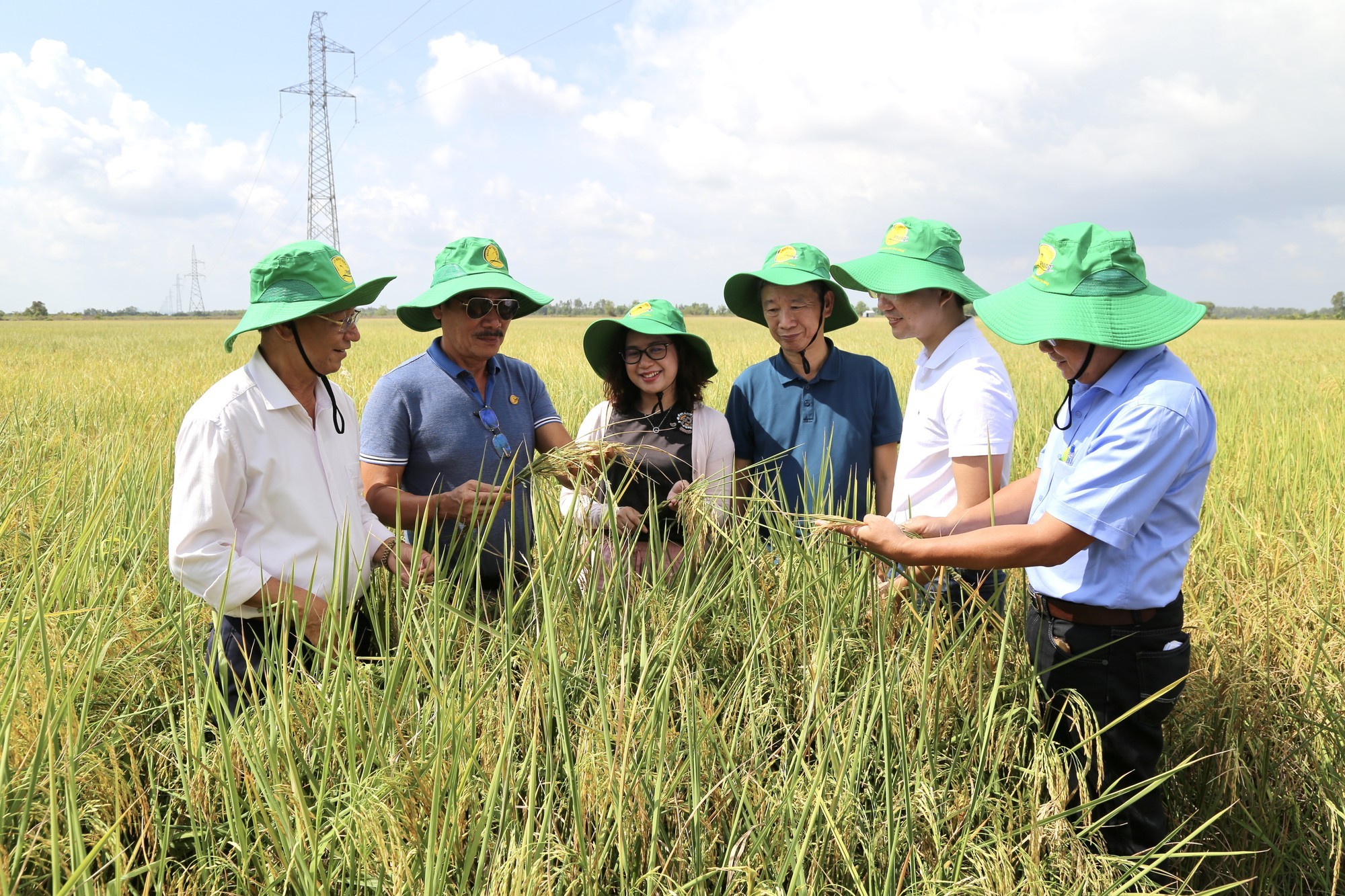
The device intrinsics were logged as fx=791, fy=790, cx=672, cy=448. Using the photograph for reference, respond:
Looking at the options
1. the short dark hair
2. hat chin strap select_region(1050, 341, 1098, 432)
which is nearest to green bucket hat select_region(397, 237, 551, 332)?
the short dark hair

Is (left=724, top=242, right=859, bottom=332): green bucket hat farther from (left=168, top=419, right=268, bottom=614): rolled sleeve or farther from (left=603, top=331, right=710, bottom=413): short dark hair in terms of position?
(left=168, top=419, right=268, bottom=614): rolled sleeve

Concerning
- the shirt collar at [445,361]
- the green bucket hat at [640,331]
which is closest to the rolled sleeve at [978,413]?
the green bucket hat at [640,331]

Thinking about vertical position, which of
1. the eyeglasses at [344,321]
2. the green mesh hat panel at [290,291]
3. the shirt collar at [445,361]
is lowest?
the shirt collar at [445,361]

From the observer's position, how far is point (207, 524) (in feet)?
5.56

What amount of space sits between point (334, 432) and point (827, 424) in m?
1.51

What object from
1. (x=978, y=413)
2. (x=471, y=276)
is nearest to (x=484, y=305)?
(x=471, y=276)

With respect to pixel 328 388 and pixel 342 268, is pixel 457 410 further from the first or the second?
pixel 342 268

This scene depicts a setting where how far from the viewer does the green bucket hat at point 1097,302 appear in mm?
1563

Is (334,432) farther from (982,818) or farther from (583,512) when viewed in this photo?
(982,818)

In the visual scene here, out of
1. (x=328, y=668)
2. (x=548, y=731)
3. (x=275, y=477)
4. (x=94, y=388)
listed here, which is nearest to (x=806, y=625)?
(x=548, y=731)

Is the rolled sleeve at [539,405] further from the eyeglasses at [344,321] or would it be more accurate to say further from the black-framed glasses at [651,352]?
the eyeglasses at [344,321]

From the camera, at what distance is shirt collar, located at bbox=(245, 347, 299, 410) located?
1816mm

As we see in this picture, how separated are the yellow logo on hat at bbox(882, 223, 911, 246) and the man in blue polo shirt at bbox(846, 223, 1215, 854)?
68 centimetres

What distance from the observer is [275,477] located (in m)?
1.83
